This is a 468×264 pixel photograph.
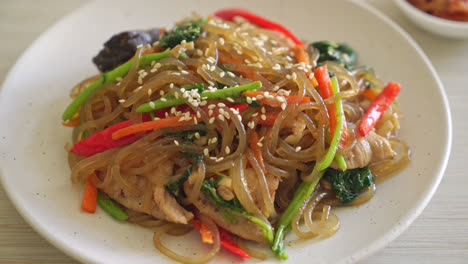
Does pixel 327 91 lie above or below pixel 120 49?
below

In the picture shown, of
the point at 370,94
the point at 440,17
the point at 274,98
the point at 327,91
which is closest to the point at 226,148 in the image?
the point at 274,98

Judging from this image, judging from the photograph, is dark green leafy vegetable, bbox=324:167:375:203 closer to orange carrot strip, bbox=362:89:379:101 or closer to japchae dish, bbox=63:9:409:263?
japchae dish, bbox=63:9:409:263

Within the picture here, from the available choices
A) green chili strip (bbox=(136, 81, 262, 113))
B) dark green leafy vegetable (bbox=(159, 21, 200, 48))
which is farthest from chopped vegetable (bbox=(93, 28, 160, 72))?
green chili strip (bbox=(136, 81, 262, 113))

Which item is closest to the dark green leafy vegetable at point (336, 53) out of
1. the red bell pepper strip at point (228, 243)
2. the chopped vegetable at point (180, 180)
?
the chopped vegetable at point (180, 180)

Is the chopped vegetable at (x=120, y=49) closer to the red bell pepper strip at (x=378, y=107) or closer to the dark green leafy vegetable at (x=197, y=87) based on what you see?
the dark green leafy vegetable at (x=197, y=87)

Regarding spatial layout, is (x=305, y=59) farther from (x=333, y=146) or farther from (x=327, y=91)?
(x=333, y=146)

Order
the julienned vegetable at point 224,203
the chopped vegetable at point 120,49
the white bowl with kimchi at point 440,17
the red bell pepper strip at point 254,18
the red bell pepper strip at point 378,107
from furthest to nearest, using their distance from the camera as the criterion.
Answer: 1. the white bowl with kimchi at point 440,17
2. the red bell pepper strip at point 254,18
3. the chopped vegetable at point 120,49
4. the red bell pepper strip at point 378,107
5. the julienned vegetable at point 224,203
